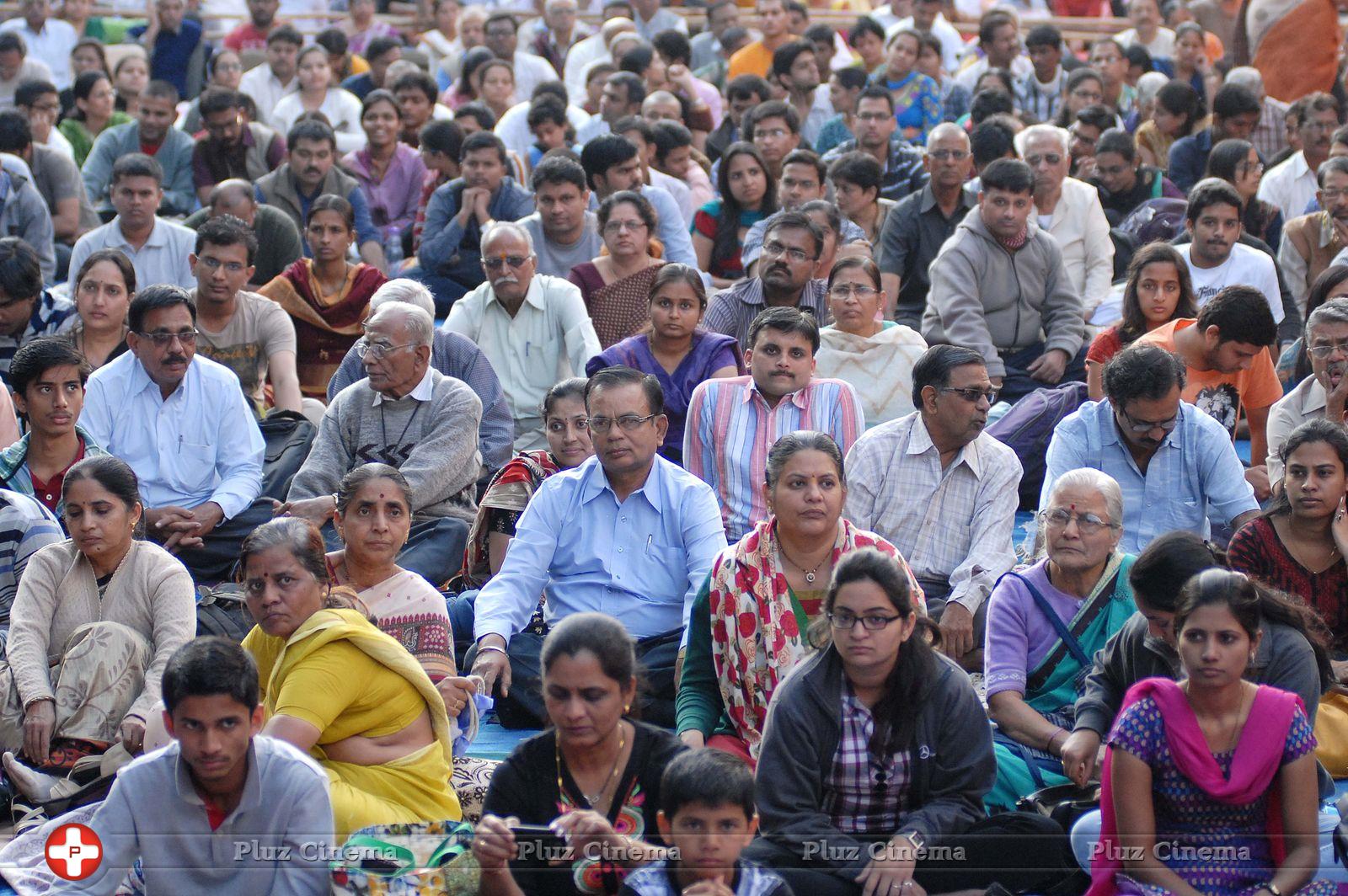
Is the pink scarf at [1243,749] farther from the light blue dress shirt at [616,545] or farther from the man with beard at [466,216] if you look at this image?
the man with beard at [466,216]

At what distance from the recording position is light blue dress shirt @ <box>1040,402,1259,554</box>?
474 centimetres

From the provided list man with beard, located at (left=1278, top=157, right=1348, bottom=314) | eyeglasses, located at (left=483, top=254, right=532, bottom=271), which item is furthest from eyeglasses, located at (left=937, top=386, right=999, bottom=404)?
man with beard, located at (left=1278, top=157, right=1348, bottom=314)

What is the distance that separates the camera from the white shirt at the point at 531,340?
6.44 meters

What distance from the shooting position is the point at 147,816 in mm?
3053

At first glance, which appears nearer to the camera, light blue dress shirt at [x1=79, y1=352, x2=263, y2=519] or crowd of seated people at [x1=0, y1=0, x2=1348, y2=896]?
crowd of seated people at [x1=0, y1=0, x2=1348, y2=896]

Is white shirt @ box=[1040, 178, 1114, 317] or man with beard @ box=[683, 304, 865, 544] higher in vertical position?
white shirt @ box=[1040, 178, 1114, 317]

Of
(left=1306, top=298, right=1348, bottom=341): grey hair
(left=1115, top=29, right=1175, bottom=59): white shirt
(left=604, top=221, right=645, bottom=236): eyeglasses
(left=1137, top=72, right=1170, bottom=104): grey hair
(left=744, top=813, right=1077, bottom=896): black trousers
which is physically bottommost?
(left=744, top=813, right=1077, bottom=896): black trousers

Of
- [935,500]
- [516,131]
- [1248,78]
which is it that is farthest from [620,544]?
[1248,78]

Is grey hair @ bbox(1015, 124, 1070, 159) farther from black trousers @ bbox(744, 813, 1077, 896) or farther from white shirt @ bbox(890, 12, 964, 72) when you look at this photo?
black trousers @ bbox(744, 813, 1077, 896)

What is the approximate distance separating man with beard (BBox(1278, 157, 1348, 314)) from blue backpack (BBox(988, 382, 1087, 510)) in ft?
5.98

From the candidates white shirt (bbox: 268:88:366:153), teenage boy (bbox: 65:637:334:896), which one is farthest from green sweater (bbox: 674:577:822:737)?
white shirt (bbox: 268:88:366:153)

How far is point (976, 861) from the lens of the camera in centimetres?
344

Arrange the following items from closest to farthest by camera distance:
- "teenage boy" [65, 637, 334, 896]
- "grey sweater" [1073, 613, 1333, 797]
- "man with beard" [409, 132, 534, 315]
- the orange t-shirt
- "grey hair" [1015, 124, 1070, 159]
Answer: "teenage boy" [65, 637, 334, 896]
"grey sweater" [1073, 613, 1333, 797]
the orange t-shirt
"grey hair" [1015, 124, 1070, 159]
"man with beard" [409, 132, 534, 315]

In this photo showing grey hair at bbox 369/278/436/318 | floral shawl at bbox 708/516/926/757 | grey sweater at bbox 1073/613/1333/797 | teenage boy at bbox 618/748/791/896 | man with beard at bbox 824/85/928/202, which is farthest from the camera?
man with beard at bbox 824/85/928/202
